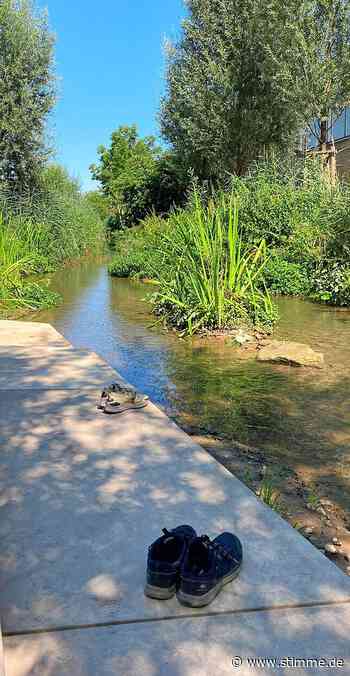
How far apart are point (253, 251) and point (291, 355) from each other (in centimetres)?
375

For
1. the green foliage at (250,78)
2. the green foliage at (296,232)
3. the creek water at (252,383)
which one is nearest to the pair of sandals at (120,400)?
the creek water at (252,383)

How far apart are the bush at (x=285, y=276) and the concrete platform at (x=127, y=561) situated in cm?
788

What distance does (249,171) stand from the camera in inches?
576

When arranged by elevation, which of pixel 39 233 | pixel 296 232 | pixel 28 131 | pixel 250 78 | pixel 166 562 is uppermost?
pixel 250 78

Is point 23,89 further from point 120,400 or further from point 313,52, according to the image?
point 120,400

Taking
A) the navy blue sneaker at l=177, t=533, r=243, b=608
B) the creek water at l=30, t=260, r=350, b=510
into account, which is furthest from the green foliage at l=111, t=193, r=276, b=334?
the navy blue sneaker at l=177, t=533, r=243, b=608

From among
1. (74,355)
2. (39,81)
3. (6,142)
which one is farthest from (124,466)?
(39,81)

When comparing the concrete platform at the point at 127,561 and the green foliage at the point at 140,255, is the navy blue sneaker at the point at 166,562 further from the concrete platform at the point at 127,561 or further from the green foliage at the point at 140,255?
the green foliage at the point at 140,255

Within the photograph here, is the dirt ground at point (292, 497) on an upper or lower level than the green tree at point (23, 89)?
lower

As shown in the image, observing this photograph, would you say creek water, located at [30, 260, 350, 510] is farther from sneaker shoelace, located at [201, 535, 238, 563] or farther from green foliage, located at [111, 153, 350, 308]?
sneaker shoelace, located at [201, 535, 238, 563]

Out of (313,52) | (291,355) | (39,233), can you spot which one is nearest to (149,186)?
(39,233)

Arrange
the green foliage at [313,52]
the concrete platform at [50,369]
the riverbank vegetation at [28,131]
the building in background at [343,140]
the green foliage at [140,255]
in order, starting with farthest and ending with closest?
the building in background at [343,140], the riverbank vegetation at [28,131], the green foliage at [313,52], the green foliage at [140,255], the concrete platform at [50,369]

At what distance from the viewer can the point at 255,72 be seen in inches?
675

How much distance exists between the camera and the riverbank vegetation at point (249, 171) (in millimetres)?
7105
